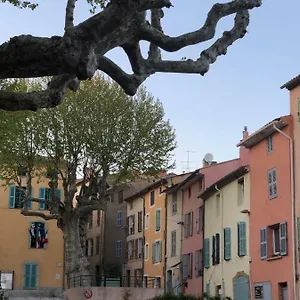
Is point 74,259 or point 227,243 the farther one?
point 74,259

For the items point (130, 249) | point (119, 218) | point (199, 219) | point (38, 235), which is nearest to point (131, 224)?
point (130, 249)

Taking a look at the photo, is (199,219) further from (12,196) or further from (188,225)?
(12,196)

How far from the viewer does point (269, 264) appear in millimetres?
27391

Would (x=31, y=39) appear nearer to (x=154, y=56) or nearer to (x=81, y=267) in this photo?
(x=154, y=56)

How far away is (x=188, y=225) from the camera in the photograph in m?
40.8

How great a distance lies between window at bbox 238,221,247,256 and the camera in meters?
30.3

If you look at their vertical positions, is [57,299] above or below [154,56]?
below

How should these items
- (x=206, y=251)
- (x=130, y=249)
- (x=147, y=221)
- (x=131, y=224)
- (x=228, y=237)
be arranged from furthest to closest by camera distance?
1. (x=131, y=224)
2. (x=130, y=249)
3. (x=147, y=221)
4. (x=206, y=251)
5. (x=228, y=237)

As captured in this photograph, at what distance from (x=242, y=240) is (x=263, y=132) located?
5.41 m

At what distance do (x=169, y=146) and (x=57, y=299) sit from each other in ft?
37.7

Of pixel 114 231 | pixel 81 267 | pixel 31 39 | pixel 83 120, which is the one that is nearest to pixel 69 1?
pixel 31 39

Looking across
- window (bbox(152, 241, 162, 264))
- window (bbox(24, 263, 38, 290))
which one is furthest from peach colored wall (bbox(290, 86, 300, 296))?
window (bbox(24, 263, 38, 290))

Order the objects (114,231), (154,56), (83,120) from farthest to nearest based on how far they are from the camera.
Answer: (114,231), (83,120), (154,56)

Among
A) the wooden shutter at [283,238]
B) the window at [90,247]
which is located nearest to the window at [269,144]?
the wooden shutter at [283,238]
